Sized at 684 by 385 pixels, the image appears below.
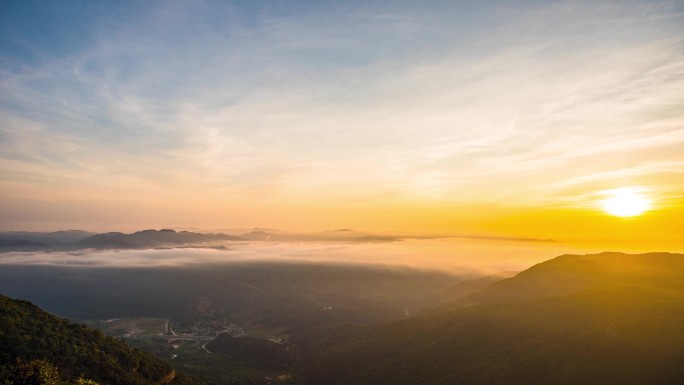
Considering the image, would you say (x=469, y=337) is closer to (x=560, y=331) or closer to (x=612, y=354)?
(x=560, y=331)

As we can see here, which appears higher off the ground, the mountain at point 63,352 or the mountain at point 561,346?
the mountain at point 63,352

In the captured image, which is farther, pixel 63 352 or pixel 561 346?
pixel 561 346

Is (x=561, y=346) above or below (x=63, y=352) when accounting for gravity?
below

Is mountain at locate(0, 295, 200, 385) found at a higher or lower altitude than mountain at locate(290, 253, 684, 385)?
higher

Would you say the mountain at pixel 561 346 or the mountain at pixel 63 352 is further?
the mountain at pixel 561 346

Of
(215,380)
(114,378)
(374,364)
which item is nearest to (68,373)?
(114,378)

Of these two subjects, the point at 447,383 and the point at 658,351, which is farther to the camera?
the point at 447,383

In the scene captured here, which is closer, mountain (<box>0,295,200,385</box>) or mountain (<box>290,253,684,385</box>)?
mountain (<box>0,295,200,385</box>)

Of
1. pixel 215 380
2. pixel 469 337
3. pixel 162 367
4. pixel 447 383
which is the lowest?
pixel 215 380
